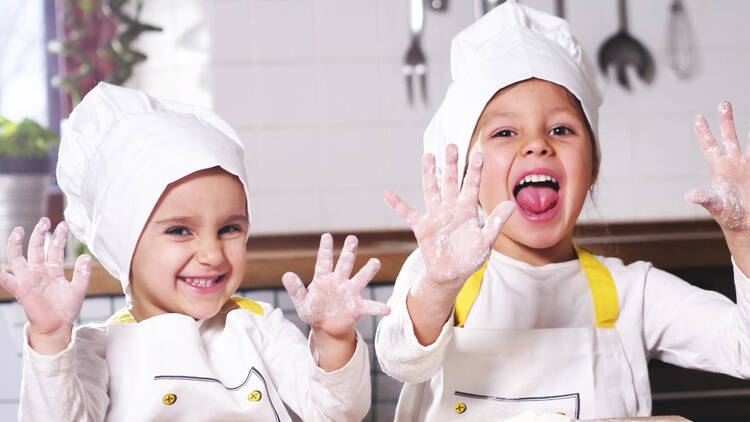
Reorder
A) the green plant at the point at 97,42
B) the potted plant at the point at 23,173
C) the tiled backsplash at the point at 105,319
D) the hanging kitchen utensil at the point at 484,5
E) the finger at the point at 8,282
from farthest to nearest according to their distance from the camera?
the hanging kitchen utensil at the point at 484,5 → the green plant at the point at 97,42 → the potted plant at the point at 23,173 → the tiled backsplash at the point at 105,319 → the finger at the point at 8,282

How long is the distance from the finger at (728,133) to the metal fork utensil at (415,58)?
53.8 inches

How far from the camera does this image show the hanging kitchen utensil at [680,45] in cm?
235

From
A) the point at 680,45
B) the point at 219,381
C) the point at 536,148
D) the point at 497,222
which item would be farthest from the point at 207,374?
the point at 680,45

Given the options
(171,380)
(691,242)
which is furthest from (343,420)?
(691,242)

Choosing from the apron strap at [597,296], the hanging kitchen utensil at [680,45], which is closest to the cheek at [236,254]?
the apron strap at [597,296]

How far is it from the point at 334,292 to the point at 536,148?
37cm

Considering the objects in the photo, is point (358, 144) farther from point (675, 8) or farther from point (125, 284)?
point (125, 284)

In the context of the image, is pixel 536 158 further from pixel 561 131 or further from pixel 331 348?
pixel 331 348

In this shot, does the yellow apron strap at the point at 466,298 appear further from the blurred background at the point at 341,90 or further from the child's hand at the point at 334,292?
the blurred background at the point at 341,90

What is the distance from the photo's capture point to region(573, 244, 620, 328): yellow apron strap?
116 cm

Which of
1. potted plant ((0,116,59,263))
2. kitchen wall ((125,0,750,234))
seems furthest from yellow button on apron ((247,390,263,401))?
kitchen wall ((125,0,750,234))

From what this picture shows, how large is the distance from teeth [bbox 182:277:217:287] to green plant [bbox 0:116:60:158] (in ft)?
2.78

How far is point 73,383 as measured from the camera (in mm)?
900

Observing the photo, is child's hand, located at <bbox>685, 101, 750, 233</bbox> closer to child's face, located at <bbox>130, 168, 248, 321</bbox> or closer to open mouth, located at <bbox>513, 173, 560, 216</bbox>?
open mouth, located at <bbox>513, 173, 560, 216</bbox>
